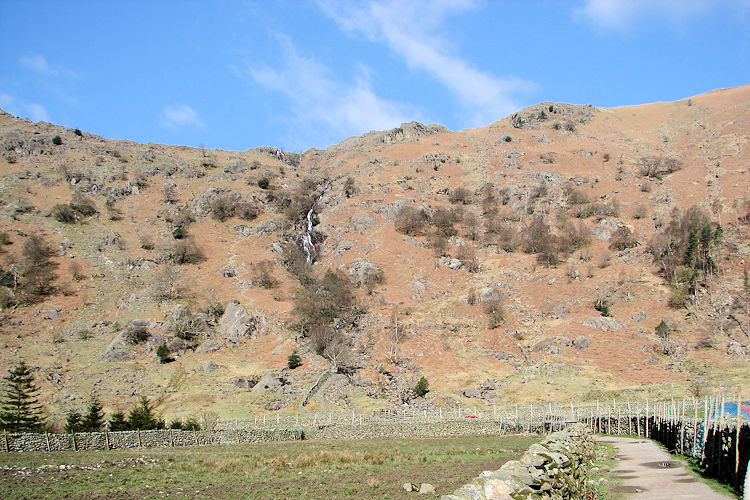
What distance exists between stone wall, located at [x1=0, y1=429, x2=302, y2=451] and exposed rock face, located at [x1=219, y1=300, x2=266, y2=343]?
25.4m

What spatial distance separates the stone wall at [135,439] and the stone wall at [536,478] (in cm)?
2886

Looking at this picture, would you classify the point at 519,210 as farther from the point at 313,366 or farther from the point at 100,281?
the point at 100,281

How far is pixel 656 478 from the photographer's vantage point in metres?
16.2

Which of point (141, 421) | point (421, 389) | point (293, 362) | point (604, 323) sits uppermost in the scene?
point (604, 323)

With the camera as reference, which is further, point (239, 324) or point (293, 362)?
point (239, 324)

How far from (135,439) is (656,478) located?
3155cm

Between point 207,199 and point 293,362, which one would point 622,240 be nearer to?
point 293,362

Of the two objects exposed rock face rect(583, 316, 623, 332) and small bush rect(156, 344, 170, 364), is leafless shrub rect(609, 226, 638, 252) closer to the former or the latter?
exposed rock face rect(583, 316, 623, 332)

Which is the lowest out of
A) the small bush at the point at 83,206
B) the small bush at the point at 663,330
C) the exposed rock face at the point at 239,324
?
the exposed rock face at the point at 239,324

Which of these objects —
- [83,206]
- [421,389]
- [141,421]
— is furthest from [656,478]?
[83,206]

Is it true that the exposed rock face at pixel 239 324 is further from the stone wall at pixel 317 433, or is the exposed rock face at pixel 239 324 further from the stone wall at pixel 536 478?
the stone wall at pixel 536 478

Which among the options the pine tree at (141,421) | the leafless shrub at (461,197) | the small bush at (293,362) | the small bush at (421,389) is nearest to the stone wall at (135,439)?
the pine tree at (141,421)

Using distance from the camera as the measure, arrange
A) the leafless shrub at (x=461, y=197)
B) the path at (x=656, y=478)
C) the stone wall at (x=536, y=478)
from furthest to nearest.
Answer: the leafless shrub at (x=461, y=197) → the path at (x=656, y=478) → the stone wall at (x=536, y=478)

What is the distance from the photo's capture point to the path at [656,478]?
44.7 ft
